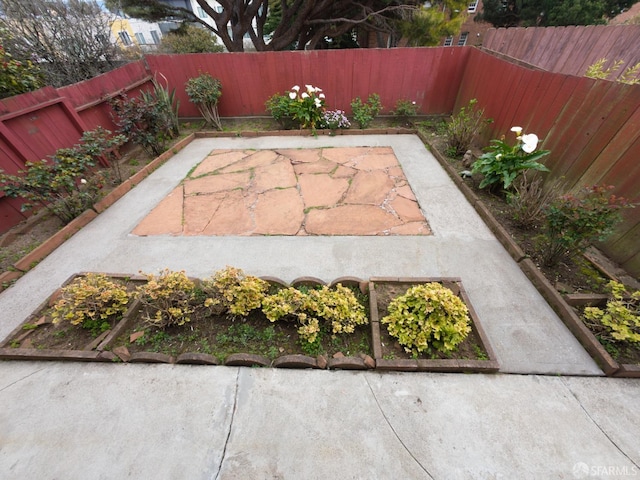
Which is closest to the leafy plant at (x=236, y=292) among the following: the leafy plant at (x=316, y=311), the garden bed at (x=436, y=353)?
the leafy plant at (x=316, y=311)

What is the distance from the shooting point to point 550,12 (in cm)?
1227

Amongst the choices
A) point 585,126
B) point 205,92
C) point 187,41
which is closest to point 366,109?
point 205,92

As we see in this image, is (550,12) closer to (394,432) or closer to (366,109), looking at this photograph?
(366,109)

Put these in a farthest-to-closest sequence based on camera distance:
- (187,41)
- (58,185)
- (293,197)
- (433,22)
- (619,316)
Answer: (187,41), (433,22), (293,197), (58,185), (619,316)

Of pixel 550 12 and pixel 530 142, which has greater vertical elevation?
pixel 550 12

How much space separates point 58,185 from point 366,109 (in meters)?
4.98

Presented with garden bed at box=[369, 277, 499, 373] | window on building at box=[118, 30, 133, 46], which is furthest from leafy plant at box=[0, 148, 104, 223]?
window on building at box=[118, 30, 133, 46]

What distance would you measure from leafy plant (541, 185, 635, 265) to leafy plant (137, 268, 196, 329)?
301 centimetres

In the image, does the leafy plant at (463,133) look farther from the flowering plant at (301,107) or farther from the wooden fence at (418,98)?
the flowering plant at (301,107)

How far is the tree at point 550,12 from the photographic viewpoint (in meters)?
11.6

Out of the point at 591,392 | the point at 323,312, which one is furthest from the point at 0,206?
the point at 591,392

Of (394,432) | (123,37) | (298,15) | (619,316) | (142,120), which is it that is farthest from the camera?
(123,37)

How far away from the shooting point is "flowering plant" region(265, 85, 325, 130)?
5.00 metres

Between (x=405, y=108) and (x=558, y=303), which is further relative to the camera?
(x=405, y=108)
